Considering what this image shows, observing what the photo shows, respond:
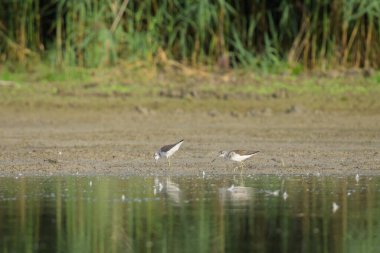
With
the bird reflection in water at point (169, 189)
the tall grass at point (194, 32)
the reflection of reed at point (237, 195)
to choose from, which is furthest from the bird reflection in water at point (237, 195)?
the tall grass at point (194, 32)

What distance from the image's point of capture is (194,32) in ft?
51.0

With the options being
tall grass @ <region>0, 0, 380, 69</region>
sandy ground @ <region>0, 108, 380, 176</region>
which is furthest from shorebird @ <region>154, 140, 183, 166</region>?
tall grass @ <region>0, 0, 380, 69</region>

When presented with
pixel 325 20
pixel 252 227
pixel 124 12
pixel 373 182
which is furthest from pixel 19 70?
pixel 252 227

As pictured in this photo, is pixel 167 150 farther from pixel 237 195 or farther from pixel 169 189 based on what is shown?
pixel 237 195

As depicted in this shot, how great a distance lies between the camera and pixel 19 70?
1545 centimetres

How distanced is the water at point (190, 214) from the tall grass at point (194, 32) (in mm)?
5273

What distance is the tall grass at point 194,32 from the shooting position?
15078 millimetres

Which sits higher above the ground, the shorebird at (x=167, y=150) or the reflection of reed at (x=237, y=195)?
the shorebird at (x=167, y=150)

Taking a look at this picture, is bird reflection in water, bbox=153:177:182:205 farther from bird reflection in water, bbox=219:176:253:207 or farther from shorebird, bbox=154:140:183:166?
shorebird, bbox=154:140:183:166

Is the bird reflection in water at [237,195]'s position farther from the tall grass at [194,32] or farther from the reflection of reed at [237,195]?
the tall grass at [194,32]

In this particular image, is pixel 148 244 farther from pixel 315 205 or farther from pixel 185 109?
pixel 185 109

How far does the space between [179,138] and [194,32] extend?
11.3ft

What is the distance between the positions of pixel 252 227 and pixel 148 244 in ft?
2.89

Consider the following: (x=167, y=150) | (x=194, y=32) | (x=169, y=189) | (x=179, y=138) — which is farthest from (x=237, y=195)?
(x=194, y=32)
